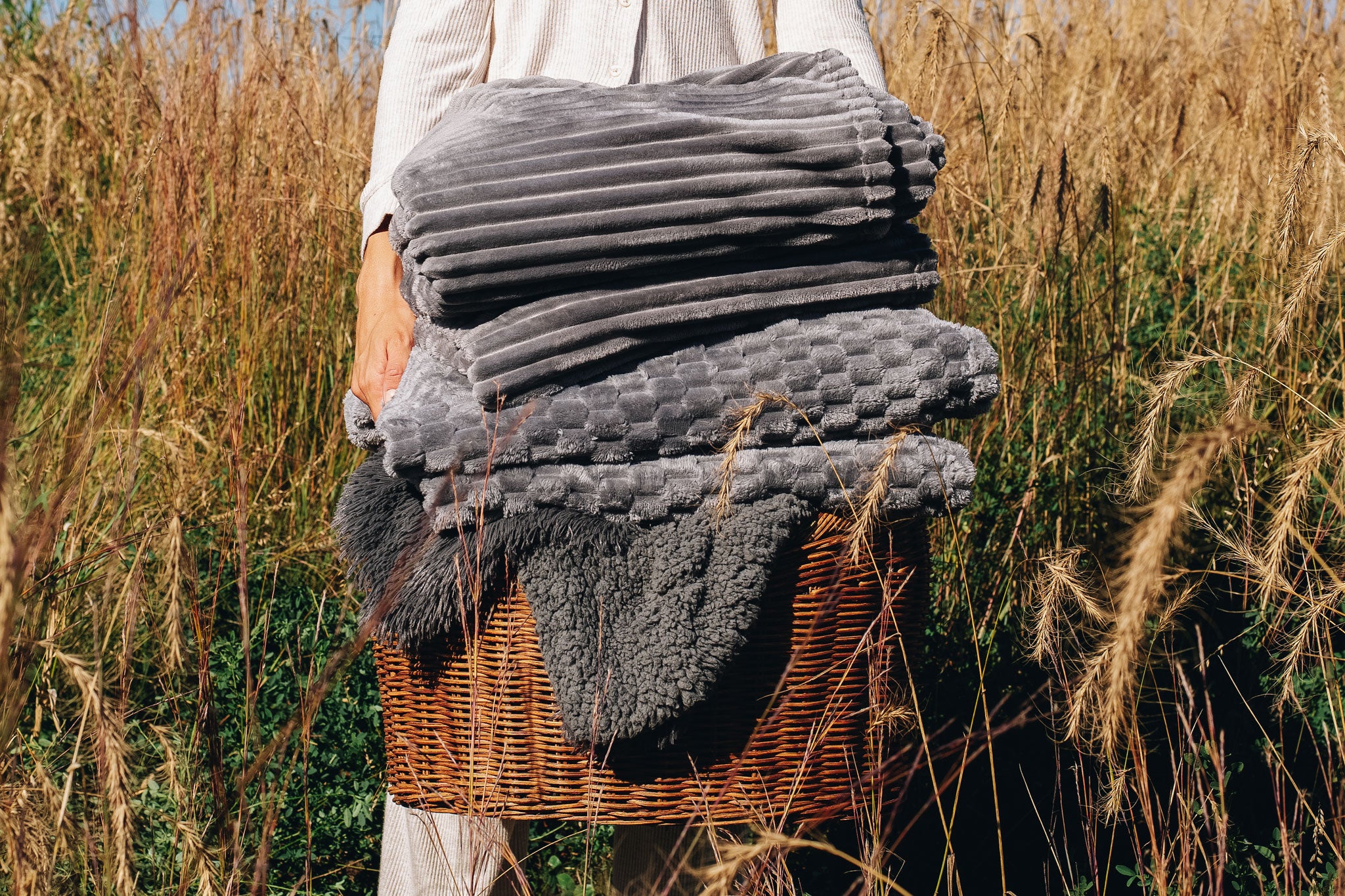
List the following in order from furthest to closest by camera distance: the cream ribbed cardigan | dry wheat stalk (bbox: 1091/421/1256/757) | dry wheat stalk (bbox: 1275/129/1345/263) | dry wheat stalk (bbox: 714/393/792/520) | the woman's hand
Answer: dry wheat stalk (bbox: 1275/129/1345/263)
the cream ribbed cardigan
the woman's hand
dry wheat stalk (bbox: 714/393/792/520)
dry wheat stalk (bbox: 1091/421/1256/757)

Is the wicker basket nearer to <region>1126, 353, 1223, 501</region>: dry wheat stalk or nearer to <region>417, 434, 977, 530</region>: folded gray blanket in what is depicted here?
<region>417, 434, 977, 530</region>: folded gray blanket

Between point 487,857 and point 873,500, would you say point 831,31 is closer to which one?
point 873,500

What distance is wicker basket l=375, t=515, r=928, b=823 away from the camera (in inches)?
45.6

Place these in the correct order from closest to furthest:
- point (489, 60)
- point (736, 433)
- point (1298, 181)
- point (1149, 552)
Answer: point (1149, 552), point (736, 433), point (489, 60), point (1298, 181)

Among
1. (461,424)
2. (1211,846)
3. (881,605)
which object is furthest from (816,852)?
(461,424)

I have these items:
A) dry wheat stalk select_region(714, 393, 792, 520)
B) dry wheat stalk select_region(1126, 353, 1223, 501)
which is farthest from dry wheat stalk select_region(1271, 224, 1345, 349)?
dry wheat stalk select_region(714, 393, 792, 520)

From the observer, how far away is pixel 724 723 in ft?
3.89

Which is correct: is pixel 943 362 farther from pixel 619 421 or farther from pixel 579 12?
pixel 579 12

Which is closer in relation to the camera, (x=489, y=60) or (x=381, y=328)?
(x=381, y=328)

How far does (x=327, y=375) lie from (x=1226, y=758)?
2008mm

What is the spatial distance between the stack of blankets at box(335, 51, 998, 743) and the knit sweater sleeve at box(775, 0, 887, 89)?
0.67 feet

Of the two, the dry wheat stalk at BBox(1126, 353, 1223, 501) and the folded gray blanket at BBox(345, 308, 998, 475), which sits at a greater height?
the folded gray blanket at BBox(345, 308, 998, 475)

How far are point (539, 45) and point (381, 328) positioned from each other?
409 mm

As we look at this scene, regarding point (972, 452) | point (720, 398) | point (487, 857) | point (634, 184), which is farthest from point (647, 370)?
point (972, 452)
